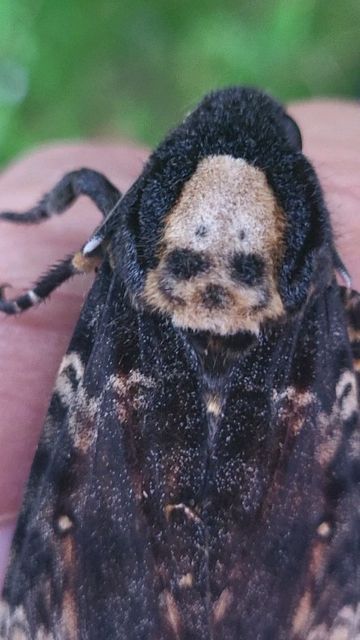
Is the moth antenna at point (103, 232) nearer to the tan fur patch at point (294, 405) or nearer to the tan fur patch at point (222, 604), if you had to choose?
the tan fur patch at point (294, 405)

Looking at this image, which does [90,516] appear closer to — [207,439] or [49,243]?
[207,439]

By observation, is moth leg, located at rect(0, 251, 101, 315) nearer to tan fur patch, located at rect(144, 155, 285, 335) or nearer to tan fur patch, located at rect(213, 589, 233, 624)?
tan fur patch, located at rect(144, 155, 285, 335)

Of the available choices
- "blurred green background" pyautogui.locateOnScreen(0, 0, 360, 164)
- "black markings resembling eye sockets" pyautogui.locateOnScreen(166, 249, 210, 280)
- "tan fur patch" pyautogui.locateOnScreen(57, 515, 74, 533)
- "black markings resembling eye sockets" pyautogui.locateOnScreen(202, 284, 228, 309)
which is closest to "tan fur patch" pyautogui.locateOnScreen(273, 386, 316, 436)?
"black markings resembling eye sockets" pyautogui.locateOnScreen(202, 284, 228, 309)

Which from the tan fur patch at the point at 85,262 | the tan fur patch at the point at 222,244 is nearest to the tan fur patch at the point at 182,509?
the tan fur patch at the point at 222,244

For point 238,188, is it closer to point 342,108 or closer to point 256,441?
point 256,441

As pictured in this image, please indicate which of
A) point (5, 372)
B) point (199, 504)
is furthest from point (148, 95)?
point (199, 504)

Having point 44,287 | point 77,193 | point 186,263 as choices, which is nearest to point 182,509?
point 186,263

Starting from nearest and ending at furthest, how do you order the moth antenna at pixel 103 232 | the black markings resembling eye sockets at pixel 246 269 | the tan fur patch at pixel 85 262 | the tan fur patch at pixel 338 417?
the black markings resembling eye sockets at pixel 246 269 → the tan fur patch at pixel 338 417 → the moth antenna at pixel 103 232 → the tan fur patch at pixel 85 262
